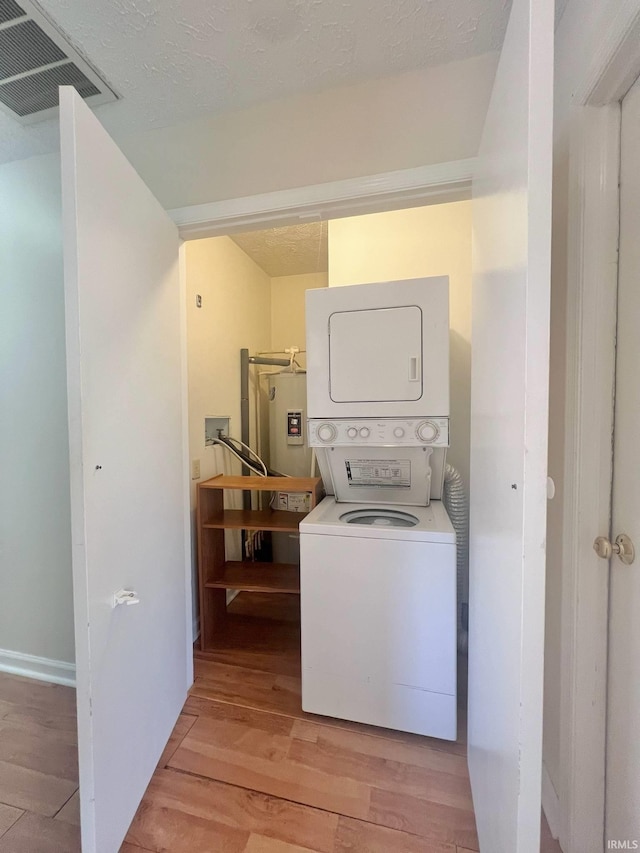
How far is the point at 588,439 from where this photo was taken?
36.0 inches

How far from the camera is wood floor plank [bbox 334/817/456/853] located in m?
1.01

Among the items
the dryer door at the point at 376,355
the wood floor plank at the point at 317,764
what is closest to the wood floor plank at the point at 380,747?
the wood floor plank at the point at 317,764

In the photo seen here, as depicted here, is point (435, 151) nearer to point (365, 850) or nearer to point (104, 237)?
point (104, 237)

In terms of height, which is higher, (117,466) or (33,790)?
(117,466)

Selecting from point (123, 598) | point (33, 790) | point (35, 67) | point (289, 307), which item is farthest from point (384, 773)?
point (289, 307)

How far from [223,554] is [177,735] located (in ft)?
2.99

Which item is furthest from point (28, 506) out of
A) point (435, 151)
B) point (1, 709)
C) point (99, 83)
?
point (435, 151)

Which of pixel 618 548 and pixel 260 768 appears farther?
pixel 260 768

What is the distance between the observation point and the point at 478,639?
1.05 m

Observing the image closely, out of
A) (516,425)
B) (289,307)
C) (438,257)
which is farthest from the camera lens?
(289,307)

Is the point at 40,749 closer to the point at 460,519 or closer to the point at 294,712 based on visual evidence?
the point at 294,712

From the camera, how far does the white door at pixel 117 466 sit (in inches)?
33.6

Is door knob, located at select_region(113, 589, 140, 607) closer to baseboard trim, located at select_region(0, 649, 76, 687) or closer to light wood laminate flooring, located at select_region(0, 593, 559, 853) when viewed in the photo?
light wood laminate flooring, located at select_region(0, 593, 559, 853)

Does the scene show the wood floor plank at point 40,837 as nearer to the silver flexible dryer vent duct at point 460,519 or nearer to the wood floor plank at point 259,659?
the wood floor plank at point 259,659
